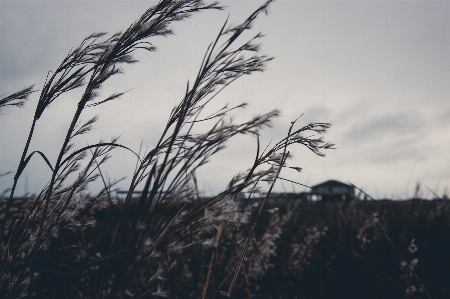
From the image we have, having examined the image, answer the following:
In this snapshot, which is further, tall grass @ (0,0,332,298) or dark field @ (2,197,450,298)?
dark field @ (2,197,450,298)

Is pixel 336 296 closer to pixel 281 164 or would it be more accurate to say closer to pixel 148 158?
pixel 281 164

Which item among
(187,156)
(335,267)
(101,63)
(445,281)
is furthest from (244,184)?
(445,281)

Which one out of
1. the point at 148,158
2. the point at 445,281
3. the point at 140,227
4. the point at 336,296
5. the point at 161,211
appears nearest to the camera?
the point at 140,227

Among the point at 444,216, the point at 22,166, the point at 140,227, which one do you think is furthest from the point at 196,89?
the point at 444,216

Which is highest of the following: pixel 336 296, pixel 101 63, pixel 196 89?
pixel 101 63

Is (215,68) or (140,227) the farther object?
(215,68)

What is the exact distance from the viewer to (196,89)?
3.67 feet

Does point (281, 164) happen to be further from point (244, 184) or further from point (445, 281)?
point (445, 281)

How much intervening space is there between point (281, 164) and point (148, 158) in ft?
1.58

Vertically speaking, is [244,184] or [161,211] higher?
[244,184]

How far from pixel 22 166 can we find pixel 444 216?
6213mm

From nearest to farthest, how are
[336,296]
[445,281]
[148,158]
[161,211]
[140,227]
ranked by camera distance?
[140,227] < [161,211] < [148,158] < [336,296] < [445,281]

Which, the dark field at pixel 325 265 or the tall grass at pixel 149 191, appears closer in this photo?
the tall grass at pixel 149 191

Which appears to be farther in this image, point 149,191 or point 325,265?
point 325,265
